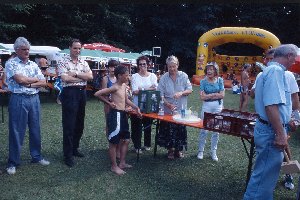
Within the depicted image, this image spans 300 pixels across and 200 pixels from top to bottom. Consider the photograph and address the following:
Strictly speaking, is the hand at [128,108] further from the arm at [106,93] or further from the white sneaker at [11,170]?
the white sneaker at [11,170]

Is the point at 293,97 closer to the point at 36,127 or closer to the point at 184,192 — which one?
the point at 184,192

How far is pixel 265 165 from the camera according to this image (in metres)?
2.67

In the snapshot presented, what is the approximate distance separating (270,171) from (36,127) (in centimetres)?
271

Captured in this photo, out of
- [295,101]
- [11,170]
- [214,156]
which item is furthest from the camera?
[214,156]

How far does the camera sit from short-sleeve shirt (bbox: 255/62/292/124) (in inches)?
99.6

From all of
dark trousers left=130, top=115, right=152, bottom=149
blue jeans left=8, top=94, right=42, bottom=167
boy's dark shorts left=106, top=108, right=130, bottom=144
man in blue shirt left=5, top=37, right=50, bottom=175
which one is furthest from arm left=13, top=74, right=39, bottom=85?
dark trousers left=130, top=115, right=152, bottom=149

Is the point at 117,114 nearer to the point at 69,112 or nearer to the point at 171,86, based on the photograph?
the point at 69,112

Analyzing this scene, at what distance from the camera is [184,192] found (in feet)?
11.3

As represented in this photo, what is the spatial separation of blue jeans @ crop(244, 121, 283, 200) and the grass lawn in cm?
70

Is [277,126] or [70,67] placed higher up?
[70,67]

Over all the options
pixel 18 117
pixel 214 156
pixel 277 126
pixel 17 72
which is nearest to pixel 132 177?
pixel 214 156

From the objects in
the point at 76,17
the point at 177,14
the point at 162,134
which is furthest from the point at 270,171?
the point at 177,14

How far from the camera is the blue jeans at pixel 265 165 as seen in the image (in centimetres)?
265

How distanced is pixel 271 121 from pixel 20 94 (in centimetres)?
270
